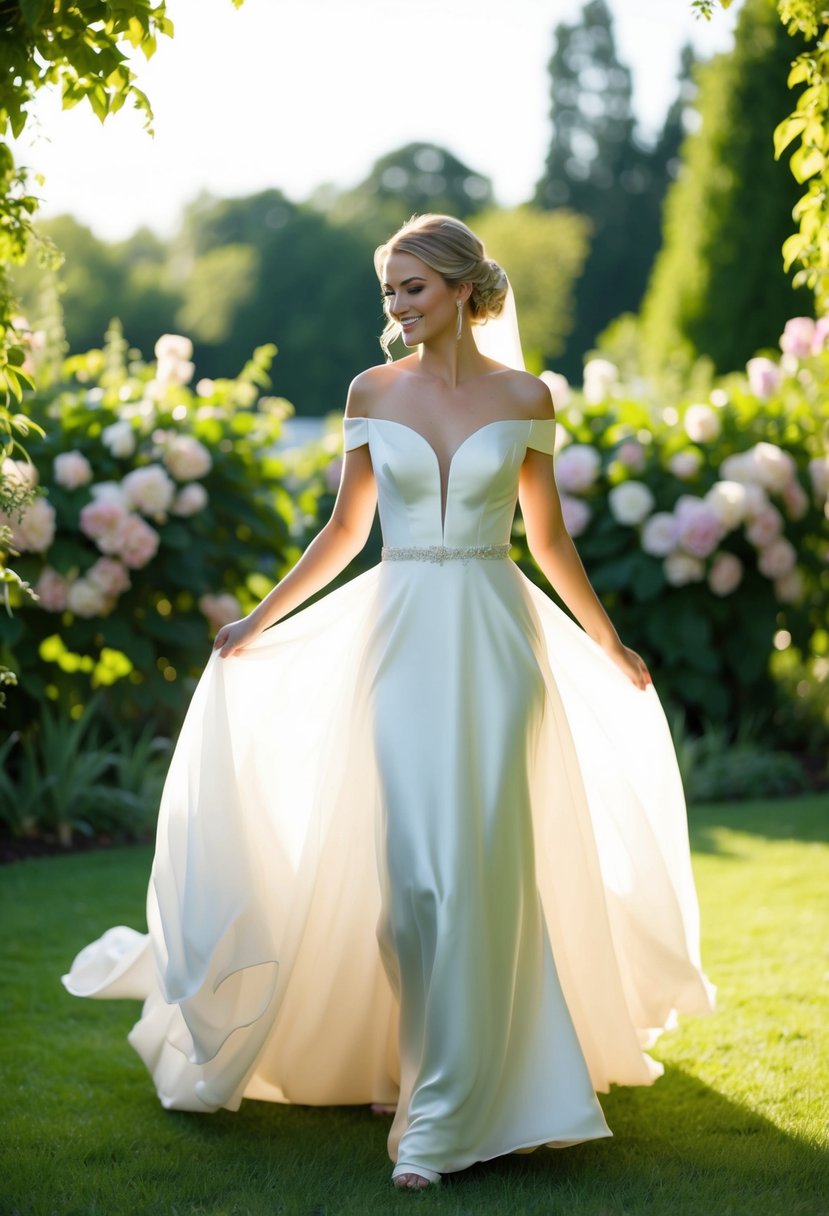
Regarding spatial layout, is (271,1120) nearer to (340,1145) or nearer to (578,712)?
(340,1145)

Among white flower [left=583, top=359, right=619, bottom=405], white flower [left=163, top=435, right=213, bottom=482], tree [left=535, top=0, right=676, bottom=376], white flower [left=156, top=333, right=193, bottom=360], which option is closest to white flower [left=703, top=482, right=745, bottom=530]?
white flower [left=583, top=359, right=619, bottom=405]

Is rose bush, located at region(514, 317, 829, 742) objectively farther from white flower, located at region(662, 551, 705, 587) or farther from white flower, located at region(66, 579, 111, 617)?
white flower, located at region(66, 579, 111, 617)

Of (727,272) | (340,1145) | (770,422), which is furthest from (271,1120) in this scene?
(727,272)

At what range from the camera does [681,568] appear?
8.51 m

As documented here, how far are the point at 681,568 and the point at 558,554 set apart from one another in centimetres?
470

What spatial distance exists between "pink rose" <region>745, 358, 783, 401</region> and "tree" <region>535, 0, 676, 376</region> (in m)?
43.8

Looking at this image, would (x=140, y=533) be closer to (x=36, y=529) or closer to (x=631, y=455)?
(x=36, y=529)

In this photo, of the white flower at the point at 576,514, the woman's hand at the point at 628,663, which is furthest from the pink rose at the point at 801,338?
the woman's hand at the point at 628,663

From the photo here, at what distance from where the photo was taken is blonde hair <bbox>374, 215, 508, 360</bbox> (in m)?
3.66

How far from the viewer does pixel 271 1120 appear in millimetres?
3896

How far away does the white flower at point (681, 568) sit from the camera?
852 cm

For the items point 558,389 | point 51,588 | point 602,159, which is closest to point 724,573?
point 558,389

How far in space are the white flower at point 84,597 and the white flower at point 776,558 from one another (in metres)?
4.06

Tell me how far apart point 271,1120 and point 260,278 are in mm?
52557
